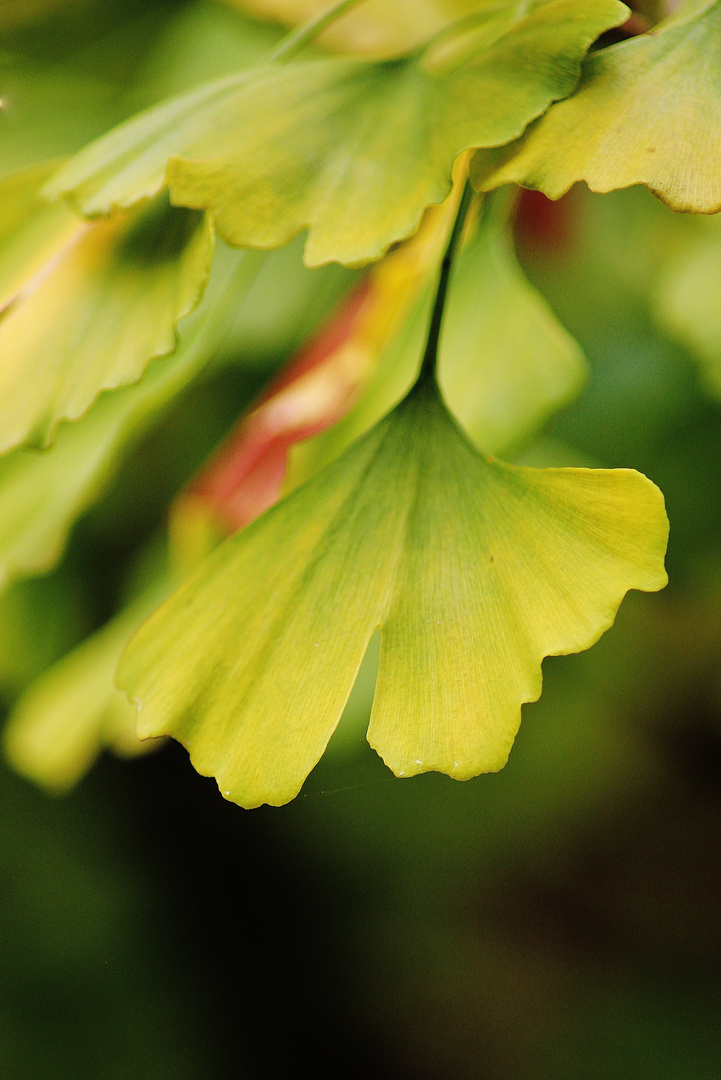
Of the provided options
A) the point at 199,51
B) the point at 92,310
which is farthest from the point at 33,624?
the point at 199,51

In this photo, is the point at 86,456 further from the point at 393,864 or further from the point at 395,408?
the point at 393,864

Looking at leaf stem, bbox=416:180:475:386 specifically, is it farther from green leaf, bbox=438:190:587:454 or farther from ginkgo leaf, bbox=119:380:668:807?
green leaf, bbox=438:190:587:454

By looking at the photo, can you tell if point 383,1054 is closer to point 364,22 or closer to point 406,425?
point 406,425

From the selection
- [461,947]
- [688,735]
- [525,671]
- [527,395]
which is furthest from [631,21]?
[461,947]

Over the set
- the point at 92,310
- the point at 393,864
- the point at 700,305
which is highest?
the point at 92,310

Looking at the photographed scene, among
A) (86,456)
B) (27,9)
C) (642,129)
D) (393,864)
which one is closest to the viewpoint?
(642,129)
